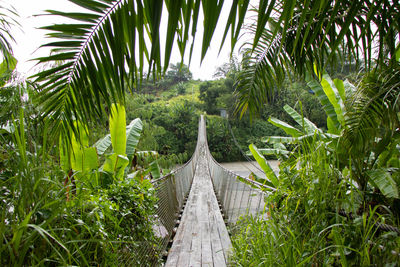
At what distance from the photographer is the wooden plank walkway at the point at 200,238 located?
198 centimetres

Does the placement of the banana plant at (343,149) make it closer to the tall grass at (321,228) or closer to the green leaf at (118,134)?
the tall grass at (321,228)

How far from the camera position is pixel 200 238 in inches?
96.0

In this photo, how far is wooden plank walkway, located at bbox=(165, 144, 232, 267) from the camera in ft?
6.49

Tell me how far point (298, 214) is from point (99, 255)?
73 centimetres

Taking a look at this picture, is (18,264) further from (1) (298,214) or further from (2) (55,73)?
(1) (298,214)

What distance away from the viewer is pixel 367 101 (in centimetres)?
136

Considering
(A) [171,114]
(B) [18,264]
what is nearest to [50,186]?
(B) [18,264]

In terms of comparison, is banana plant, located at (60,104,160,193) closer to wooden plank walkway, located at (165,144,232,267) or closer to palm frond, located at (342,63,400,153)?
wooden plank walkway, located at (165,144,232,267)

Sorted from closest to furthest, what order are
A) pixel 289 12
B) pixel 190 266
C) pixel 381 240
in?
pixel 289 12, pixel 381 240, pixel 190 266

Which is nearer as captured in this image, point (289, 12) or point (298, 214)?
point (289, 12)

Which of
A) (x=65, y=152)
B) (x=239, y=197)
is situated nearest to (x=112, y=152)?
(x=65, y=152)

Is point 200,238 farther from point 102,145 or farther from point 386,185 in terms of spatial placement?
point 386,185

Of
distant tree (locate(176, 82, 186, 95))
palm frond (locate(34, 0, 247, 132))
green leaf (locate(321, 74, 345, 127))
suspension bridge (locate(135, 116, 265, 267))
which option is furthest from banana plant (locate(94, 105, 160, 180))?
distant tree (locate(176, 82, 186, 95))

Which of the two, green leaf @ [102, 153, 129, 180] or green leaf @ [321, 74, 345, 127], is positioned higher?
green leaf @ [321, 74, 345, 127]
